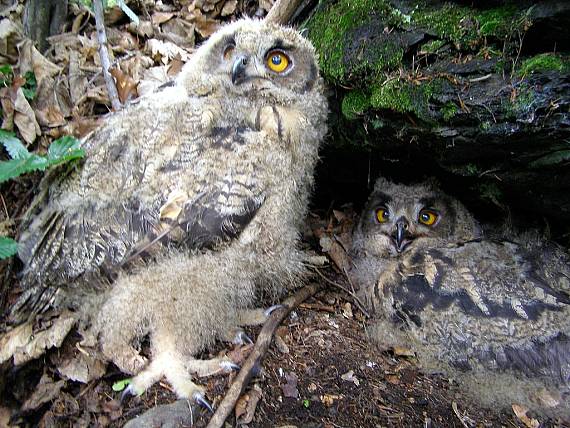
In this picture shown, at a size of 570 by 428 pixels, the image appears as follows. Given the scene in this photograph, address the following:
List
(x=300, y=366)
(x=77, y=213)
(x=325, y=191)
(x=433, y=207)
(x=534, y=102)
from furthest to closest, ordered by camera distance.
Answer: (x=325, y=191) → (x=433, y=207) → (x=77, y=213) → (x=300, y=366) → (x=534, y=102)

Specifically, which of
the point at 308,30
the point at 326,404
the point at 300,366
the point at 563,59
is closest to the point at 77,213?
the point at 300,366

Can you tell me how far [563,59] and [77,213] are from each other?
2.86 meters

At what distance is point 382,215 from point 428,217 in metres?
0.34

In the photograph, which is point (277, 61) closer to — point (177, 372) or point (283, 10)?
point (283, 10)

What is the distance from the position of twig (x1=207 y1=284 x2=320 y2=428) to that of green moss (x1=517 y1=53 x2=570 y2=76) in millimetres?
1906

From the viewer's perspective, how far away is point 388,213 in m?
3.78

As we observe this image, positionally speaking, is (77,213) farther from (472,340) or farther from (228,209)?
(472,340)

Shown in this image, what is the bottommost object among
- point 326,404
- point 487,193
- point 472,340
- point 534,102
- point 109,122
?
point 326,404

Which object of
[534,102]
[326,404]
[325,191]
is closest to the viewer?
[534,102]

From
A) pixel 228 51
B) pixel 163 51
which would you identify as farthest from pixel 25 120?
pixel 228 51

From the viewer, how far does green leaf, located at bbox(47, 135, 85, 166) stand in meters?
3.11

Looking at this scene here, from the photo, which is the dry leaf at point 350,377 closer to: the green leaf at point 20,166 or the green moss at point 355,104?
the green moss at point 355,104

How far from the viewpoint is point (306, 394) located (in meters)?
2.65

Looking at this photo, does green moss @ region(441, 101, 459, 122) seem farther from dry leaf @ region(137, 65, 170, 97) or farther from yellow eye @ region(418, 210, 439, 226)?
dry leaf @ region(137, 65, 170, 97)
